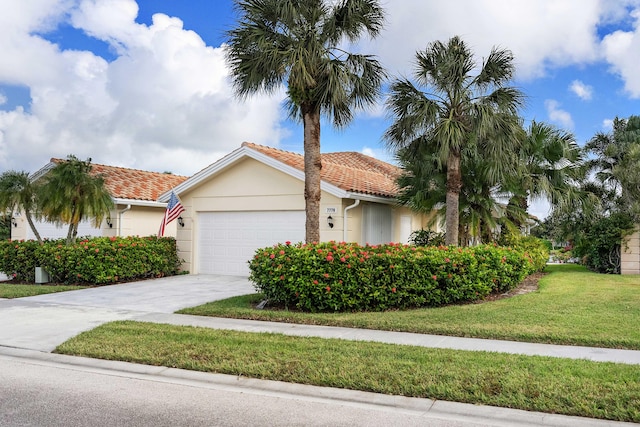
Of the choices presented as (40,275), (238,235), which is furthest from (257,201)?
(40,275)

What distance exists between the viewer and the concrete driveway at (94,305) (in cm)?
843

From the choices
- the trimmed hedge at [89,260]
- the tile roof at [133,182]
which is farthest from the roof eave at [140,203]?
the trimmed hedge at [89,260]

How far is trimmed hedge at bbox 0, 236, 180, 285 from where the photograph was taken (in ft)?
48.4

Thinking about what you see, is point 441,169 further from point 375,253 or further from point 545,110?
point 375,253

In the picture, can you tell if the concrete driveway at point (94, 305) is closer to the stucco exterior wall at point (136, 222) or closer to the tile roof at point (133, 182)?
the stucco exterior wall at point (136, 222)

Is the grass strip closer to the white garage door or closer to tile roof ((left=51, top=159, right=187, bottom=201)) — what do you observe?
the white garage door

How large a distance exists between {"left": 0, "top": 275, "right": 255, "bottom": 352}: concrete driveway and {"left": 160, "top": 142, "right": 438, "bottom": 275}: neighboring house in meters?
1.35

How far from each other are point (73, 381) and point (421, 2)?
1042 cm

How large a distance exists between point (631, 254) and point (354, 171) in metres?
9.45

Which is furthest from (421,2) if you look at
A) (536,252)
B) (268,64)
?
(536,252)

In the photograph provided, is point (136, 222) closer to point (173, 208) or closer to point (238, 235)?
point (173, 208)

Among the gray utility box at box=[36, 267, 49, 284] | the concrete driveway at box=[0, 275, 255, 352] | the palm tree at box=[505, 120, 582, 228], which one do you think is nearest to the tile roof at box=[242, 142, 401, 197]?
the concrete driveway at box=[0, 275, 255, 352]

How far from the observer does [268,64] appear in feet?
37.5

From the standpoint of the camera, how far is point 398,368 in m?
6.01
